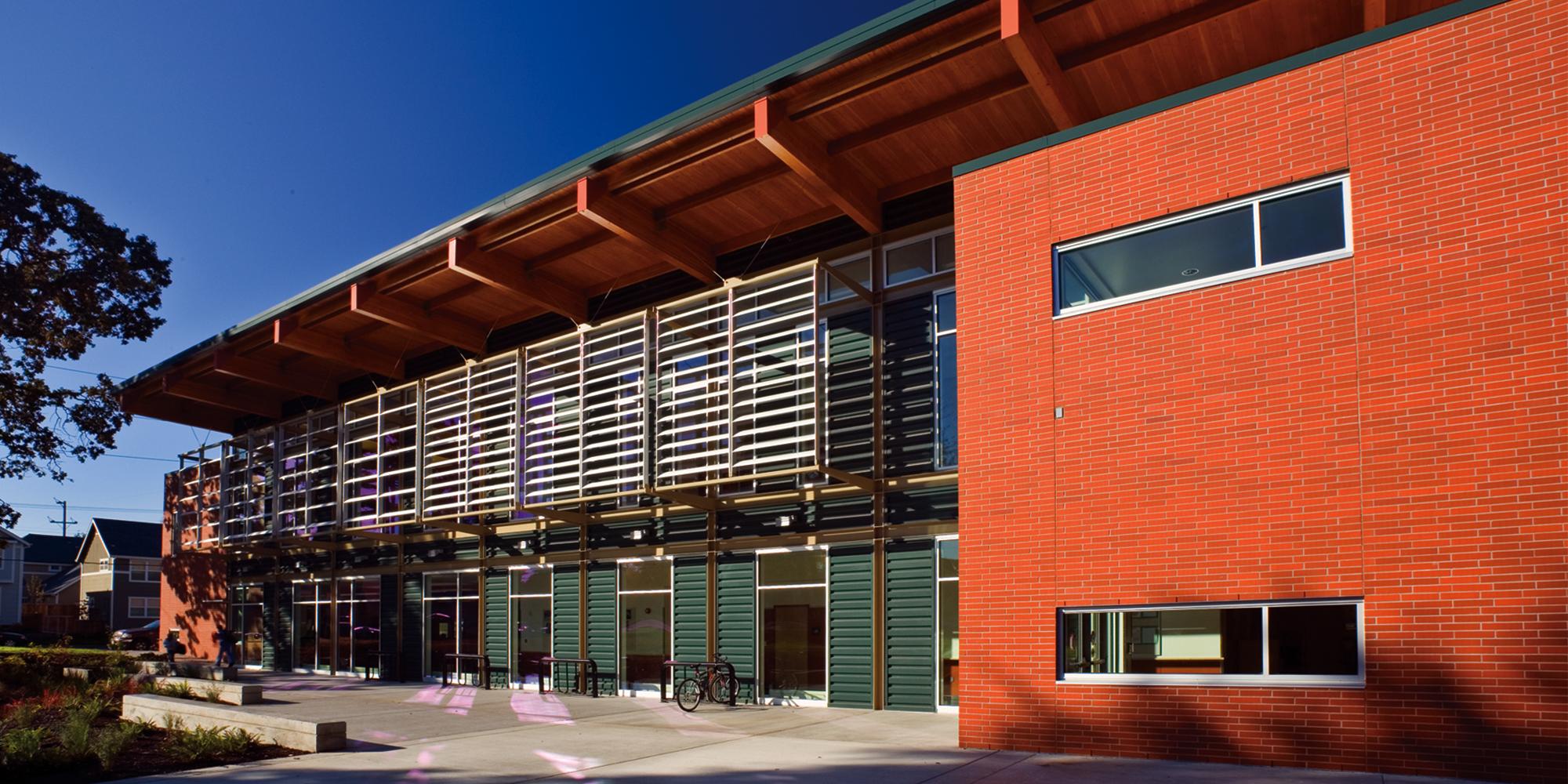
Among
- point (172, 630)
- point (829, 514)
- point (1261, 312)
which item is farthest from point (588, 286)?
point (172, 630)

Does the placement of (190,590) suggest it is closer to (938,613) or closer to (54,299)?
(54,299)

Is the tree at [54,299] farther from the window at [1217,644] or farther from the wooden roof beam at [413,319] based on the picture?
the window at [1217,644]

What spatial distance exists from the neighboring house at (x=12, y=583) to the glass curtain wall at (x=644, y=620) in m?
70.7

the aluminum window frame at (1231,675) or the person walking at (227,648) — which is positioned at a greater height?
the aluminum window frame at (1231,675)

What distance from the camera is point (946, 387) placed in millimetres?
15344

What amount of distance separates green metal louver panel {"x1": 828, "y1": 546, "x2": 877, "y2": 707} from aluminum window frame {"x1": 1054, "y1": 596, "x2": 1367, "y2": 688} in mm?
4915

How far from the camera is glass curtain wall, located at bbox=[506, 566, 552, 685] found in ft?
68.7

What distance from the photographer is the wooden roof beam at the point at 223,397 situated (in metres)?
27.9

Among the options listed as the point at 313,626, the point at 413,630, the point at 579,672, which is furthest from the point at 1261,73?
the point at 313,626

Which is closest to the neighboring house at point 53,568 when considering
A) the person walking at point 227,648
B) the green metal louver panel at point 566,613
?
the person walking at point 227,648

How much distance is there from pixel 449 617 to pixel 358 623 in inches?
157

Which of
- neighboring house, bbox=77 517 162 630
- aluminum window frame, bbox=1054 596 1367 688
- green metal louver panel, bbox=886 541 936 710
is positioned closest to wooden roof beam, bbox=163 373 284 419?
green metal louver panel, bbox=886 541 936 710

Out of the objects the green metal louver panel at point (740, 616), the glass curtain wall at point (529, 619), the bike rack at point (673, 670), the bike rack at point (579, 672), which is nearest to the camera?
the bike rack at point (673, 670)

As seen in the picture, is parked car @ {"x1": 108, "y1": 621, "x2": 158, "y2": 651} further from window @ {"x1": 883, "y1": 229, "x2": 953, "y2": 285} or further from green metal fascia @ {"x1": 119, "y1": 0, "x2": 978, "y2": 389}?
window @ {"x1": 883, "y1": 229, "x2": 953, "y2": 285}
